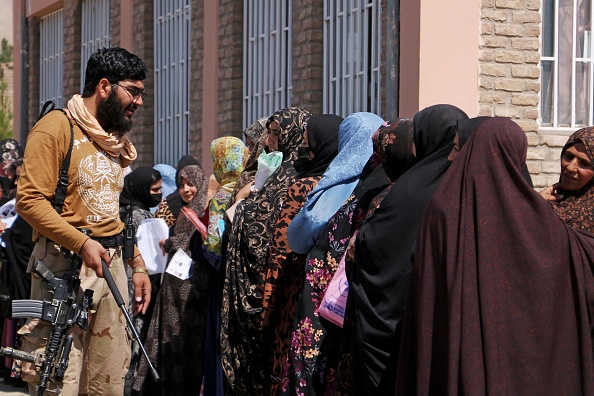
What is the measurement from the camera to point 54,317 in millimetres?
4812

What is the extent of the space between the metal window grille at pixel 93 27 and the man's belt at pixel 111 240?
33.6 ft

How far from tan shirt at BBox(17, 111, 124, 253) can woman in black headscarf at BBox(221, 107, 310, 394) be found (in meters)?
1.13

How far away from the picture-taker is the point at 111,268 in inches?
201

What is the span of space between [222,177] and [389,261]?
3067 millimetres

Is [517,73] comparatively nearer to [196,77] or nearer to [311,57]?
[311,57]

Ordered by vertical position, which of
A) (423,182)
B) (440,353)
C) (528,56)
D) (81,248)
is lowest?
(440,353)

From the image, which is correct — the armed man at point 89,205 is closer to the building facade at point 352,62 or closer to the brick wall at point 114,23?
the building facade at point 352,62

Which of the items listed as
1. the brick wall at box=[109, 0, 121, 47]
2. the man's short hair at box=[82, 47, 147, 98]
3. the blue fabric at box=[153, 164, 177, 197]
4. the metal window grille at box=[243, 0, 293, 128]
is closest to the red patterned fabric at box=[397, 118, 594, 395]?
the man's short hair at box=[82, 47, 147, 98]

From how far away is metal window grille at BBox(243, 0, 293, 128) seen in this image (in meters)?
10.7

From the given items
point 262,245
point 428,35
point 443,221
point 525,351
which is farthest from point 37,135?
point 428,35

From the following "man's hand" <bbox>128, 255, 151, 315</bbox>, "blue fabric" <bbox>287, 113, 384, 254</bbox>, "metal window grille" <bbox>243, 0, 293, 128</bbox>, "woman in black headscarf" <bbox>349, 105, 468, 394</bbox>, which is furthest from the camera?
"metal window grille" <bbox>243, 0, 293, 128</bbox>

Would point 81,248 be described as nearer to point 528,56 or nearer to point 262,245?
point 262,245

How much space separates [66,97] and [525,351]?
13.4 m

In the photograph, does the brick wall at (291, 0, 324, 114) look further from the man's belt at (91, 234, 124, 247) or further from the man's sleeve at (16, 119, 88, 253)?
the man's sleeve at (16, 119, 88, 253)
